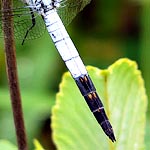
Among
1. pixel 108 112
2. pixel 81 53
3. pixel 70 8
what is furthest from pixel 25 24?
pixel 81 53

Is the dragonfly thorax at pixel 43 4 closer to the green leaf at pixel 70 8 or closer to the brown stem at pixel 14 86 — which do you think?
the green leaf at pixel 70 8

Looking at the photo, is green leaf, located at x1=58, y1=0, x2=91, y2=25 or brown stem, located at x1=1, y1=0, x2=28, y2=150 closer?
brown stem, located at x1=1, y1=0, x2=28, y2=150

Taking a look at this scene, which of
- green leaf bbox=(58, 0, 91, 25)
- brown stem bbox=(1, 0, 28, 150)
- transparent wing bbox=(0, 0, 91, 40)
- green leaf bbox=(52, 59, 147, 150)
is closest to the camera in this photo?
brown stem bbox=(1, 0, 28, 150)

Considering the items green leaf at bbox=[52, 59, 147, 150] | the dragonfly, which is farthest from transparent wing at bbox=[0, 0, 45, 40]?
green leaf at bbox=[52, 59, 147, 150]

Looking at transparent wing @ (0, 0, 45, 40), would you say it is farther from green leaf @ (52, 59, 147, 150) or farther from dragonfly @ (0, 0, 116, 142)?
green leaf @ (52, 59, 147, 150)

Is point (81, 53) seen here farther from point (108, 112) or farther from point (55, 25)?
point (108, 112)
